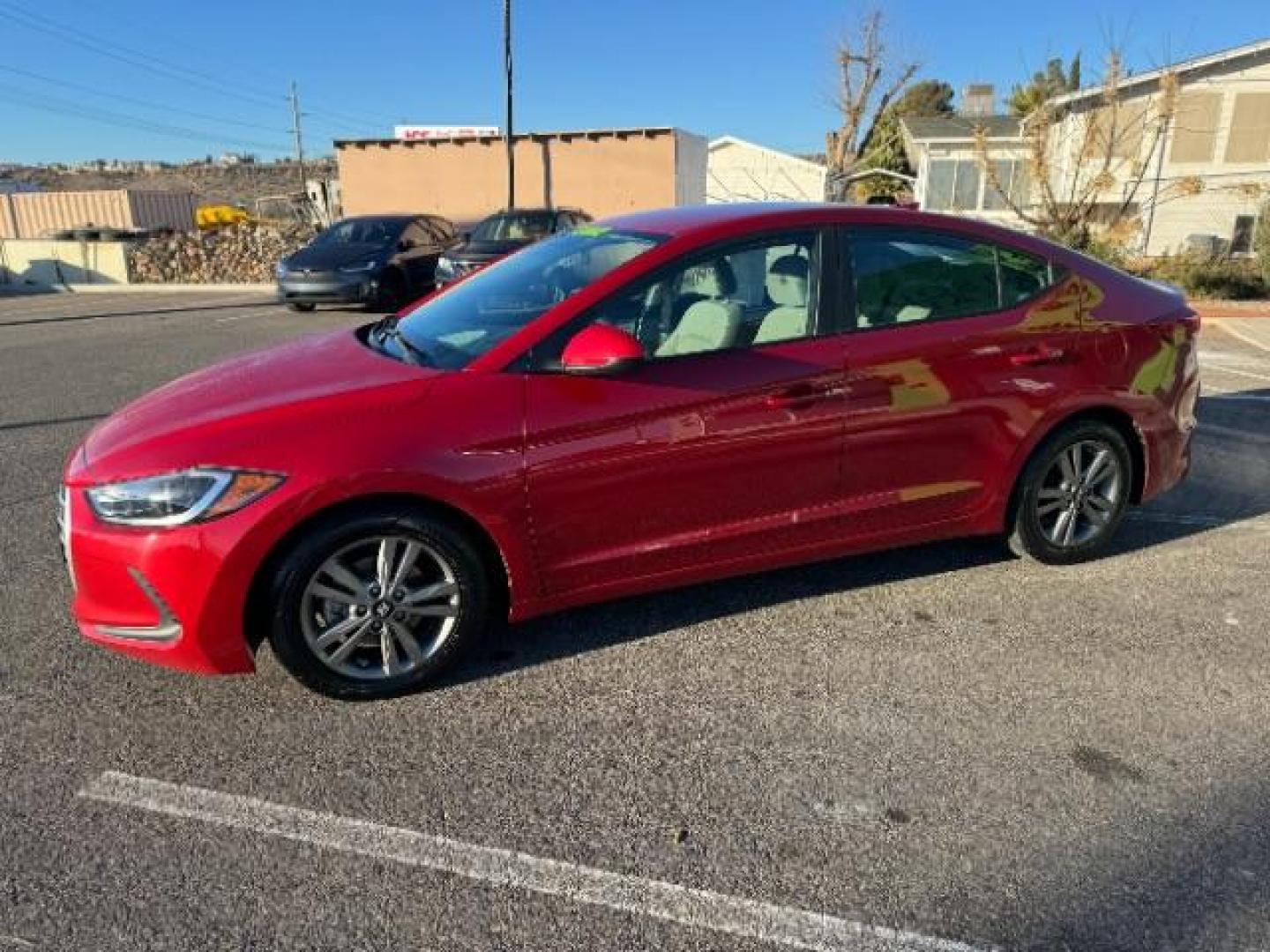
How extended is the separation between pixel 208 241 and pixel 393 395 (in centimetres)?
2309

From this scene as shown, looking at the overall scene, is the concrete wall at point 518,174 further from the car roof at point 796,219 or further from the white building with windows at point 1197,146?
the car roof at point 796,219

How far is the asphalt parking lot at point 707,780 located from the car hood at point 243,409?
0.83 metres

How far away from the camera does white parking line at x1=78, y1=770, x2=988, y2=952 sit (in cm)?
202

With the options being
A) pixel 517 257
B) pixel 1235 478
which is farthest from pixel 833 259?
pixel 1235 478

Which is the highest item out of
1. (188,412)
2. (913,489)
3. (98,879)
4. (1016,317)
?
(1016,317)

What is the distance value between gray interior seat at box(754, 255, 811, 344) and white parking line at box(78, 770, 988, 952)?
191cm

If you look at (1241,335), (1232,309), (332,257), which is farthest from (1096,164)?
(332,257)

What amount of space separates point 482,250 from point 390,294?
1.58 meters

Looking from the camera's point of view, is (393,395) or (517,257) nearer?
(393,395)

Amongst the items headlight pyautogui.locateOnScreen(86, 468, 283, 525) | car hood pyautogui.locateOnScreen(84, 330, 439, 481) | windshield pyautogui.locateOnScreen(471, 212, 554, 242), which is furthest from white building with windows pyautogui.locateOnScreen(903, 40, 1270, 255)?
headlight pyautogui.locateOnScreen(86, 468, 283, 525)

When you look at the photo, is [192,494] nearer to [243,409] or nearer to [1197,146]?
[243,409]

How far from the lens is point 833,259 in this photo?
3.42 metres

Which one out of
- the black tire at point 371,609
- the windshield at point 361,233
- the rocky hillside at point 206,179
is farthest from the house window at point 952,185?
the rocky hillside at point 206,179

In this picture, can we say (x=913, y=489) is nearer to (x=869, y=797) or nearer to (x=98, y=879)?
(x=869, y=797)
